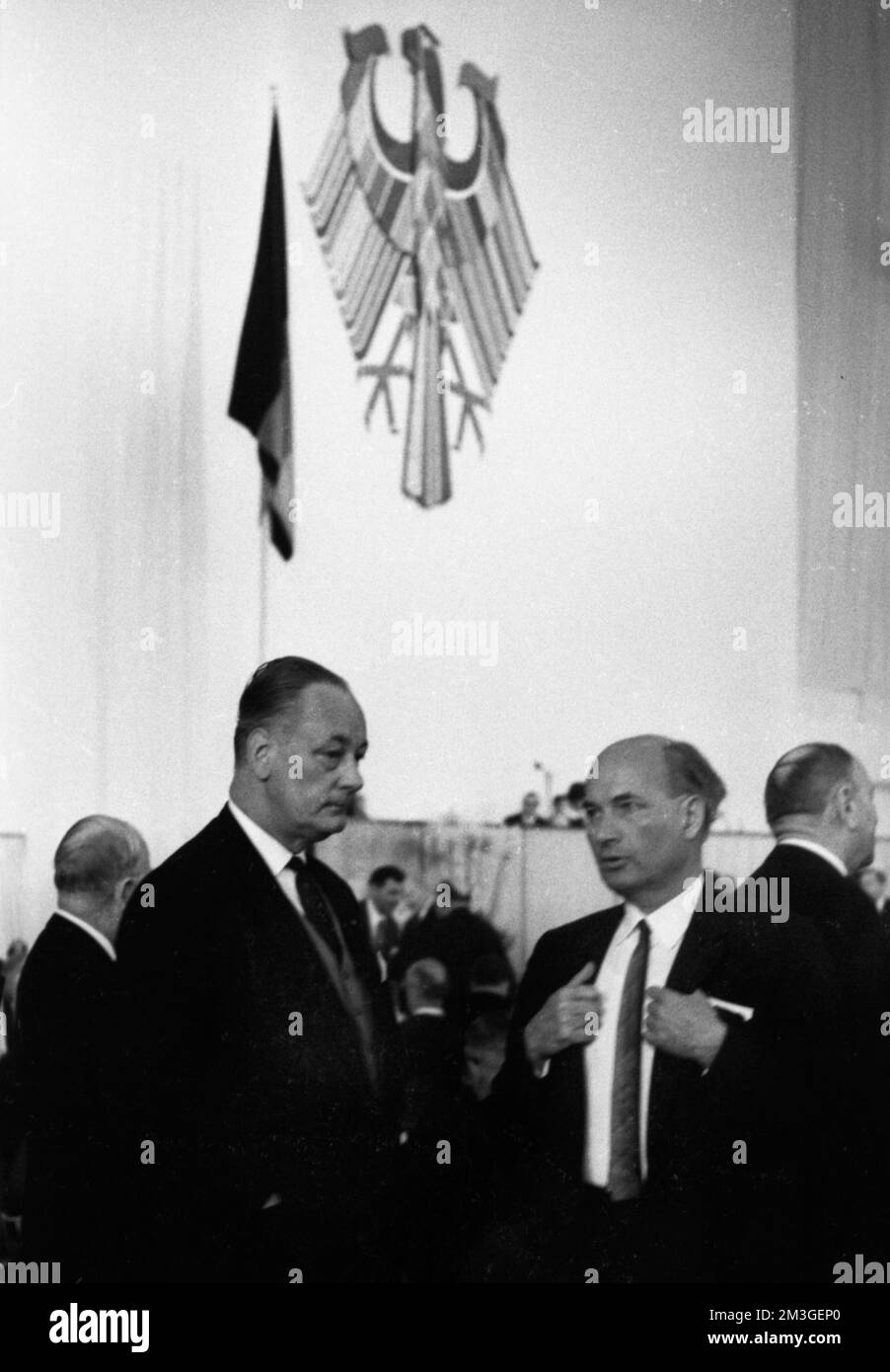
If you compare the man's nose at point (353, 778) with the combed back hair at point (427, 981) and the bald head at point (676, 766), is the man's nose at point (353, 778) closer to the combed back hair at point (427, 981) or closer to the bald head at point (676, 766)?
the combed back hair at point (427, 981)

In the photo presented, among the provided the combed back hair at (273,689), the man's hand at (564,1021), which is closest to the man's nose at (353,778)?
the combed back hair at (273,689)

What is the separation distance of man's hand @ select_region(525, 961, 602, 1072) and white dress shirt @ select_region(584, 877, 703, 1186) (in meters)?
0.02

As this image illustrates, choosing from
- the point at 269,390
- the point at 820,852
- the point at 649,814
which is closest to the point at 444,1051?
the point at 649,814

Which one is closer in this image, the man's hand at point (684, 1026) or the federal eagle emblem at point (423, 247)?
the man's hand at point (684, 1026)

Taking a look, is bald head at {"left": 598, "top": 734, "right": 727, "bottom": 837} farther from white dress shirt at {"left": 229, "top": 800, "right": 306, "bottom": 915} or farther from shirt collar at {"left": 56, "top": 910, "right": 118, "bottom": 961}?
shirt collar at {"left": 56, "top": 910, "right": 118, "bottom": 961}

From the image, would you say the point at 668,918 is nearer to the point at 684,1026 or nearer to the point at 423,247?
the point at 684,1026

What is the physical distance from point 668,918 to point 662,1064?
0.28 m

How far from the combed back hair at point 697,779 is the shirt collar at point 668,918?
6.1 inches

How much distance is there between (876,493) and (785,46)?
94 centimetres

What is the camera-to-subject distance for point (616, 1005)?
3.10 metres

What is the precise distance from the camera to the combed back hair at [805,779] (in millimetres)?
3156

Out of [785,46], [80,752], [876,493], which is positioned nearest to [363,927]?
[80,752]

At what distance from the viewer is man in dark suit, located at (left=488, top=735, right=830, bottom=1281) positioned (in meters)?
3.07
